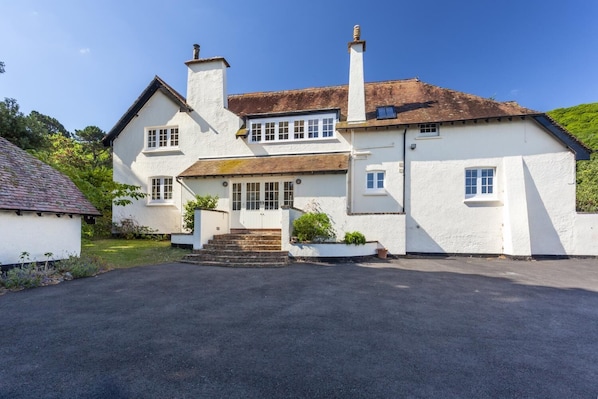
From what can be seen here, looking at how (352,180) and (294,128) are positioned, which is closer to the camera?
(352,180)

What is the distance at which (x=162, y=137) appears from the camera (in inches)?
705

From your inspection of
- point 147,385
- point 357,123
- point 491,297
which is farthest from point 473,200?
point 147,385

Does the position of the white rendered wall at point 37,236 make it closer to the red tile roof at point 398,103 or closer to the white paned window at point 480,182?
the red tile roof at point 398,103

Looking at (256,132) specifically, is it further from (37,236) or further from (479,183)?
(479,183)

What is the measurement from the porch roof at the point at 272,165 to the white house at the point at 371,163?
0.07 m

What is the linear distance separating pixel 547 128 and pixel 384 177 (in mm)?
7526

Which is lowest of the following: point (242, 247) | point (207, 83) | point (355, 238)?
point (242, 247)

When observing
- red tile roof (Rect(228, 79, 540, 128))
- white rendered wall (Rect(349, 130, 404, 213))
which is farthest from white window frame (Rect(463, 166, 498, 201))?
white rendered wall (Rect(349, 130, 404, 213))

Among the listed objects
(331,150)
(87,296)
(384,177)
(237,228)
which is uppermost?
(331,150)

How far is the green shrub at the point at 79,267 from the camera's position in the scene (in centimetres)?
876

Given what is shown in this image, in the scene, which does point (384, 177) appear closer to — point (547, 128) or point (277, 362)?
point (547, 128)

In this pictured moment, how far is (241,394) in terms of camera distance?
9.55 ft

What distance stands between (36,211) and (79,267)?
224 cm

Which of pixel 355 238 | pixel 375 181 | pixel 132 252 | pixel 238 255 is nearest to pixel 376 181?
pixel 375 181
